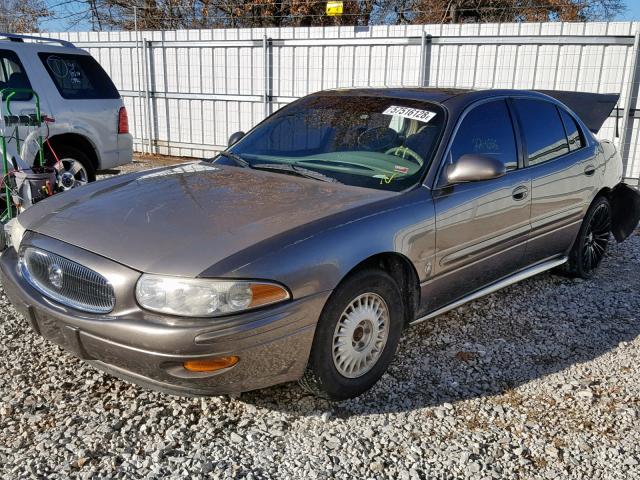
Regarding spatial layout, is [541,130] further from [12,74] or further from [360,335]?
[12,74]

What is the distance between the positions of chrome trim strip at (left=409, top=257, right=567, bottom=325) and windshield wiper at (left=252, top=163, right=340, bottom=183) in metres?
1.01

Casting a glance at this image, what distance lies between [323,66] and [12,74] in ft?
19.1

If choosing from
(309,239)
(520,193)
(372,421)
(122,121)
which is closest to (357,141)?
(520,193)

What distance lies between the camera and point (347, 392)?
10.4 feet

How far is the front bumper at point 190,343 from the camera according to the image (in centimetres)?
257

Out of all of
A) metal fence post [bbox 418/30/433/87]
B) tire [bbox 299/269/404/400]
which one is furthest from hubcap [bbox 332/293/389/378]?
metal fence post [bbox 418/30/433/87]

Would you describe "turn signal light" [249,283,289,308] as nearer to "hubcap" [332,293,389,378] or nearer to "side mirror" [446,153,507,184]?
"hubcap" [332,293,389,378]

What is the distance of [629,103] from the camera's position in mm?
9242

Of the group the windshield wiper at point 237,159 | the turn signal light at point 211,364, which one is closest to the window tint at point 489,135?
the windshield wiper at point 237,159

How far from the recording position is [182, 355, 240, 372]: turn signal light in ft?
8.61

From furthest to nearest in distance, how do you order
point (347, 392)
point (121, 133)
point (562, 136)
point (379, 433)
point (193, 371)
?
point (121, 133) → point (562, 136) → point (347, 392) → point (379, 433) → point (193, 371)

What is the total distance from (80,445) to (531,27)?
30.7 ft

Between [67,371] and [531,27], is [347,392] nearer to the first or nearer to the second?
[67,371]

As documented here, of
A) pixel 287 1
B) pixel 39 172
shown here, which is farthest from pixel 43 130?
pixel 287 1
